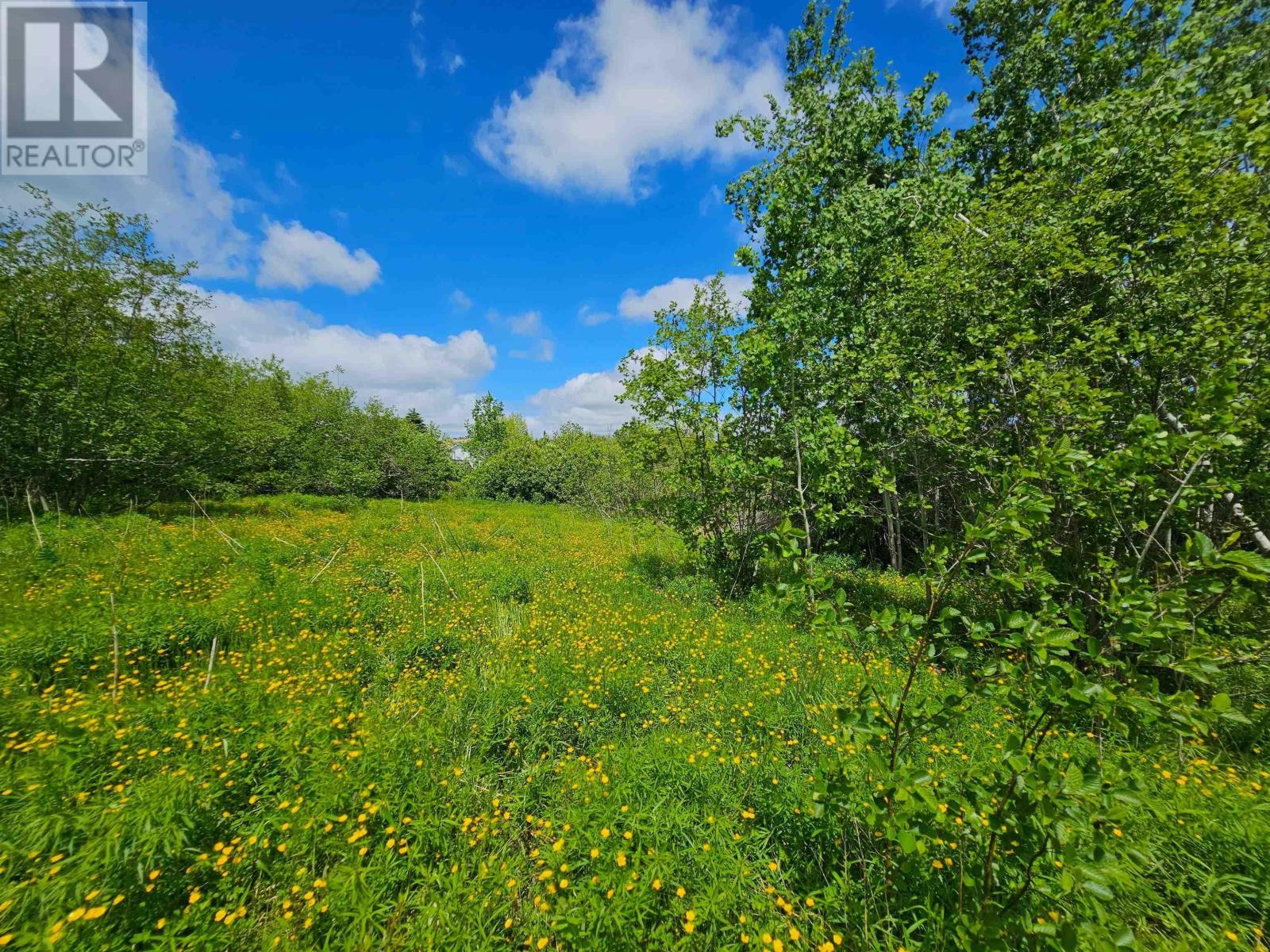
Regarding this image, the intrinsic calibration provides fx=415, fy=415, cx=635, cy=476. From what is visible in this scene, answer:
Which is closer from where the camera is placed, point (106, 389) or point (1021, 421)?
point (1021, 421)

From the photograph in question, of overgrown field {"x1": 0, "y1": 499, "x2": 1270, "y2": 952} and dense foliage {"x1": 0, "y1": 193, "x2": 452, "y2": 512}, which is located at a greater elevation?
dense foliage {"x1": 0, "y1": 193, "x2": 452, "y2": 512}

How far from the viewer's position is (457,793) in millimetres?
3189

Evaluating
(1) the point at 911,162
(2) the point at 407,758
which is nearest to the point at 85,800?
(2) the point at 407,758

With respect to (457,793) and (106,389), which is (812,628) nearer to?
(457,793)

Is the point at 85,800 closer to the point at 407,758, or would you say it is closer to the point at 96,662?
the point at 407,758

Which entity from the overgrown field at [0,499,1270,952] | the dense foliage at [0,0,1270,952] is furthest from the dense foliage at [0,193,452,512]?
the overgrown field at [0,499,1270,952]

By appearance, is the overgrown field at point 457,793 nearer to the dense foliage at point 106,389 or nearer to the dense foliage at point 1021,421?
the dense foliage at point 1021,421

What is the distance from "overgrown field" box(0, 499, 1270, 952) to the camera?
7.64 feet

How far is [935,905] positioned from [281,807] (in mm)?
4183

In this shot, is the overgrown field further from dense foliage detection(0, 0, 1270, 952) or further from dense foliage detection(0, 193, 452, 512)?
dense foliage detection(0, 193, 452, 512)

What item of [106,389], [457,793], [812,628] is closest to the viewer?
[812,628]

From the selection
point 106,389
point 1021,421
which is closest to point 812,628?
point 1021,421

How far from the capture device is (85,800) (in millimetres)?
2855

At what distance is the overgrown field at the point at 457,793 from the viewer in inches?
91.7
